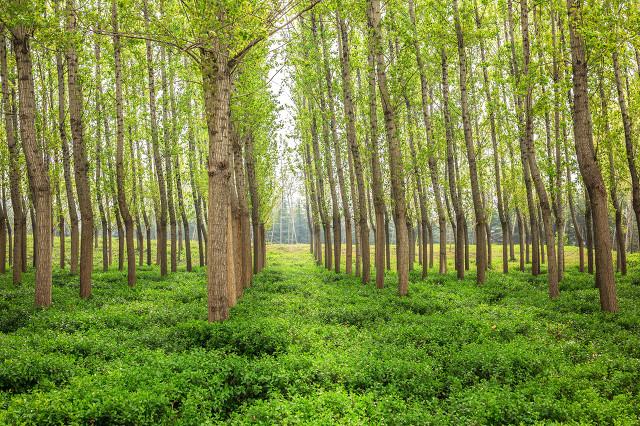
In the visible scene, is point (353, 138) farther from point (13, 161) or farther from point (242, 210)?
point (13, 161)

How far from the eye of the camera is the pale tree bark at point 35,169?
1284 cm

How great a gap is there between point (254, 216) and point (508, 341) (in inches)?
549

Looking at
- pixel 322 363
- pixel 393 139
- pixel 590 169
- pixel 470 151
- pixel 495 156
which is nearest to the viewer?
pixel 322 363

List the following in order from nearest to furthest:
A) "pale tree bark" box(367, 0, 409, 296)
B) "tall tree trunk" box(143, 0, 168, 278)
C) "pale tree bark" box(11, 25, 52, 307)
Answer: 1. "pale tree bark" box(11, 25, 52, 307)
2. "pale tree bark" box(367, 0, 409, 296)
3. "tall tree trunk" box(143, 0, 168, 278)

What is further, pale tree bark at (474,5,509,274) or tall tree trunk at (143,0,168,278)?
pale tree bark at (474,5,509,274)

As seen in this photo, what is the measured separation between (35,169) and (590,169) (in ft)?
55.0

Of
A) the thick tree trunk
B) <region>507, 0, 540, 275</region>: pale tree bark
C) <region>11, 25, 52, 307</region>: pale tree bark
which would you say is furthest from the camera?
the thick tree trunk

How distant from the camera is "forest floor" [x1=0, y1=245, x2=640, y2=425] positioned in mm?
6555

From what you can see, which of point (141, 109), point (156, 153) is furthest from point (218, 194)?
point (141, 109)

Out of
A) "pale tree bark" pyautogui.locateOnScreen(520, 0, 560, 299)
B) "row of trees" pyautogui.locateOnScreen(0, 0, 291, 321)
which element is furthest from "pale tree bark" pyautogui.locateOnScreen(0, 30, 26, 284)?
"pale tree bark" pyautogui.locateOnScreen(520, 0, 560, 299)

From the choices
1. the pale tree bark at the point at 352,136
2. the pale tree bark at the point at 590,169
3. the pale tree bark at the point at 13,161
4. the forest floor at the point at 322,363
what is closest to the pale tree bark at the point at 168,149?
the pale tree bark at the point at 13,161

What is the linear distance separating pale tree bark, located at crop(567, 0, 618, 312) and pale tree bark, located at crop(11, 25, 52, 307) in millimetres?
16376

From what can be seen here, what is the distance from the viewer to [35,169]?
13055 mm

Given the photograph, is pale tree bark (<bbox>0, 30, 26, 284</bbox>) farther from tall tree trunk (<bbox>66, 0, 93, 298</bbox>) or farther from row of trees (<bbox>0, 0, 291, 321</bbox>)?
tall tree trunk (<bbox>66, 0, 93, 298</bbox>)
